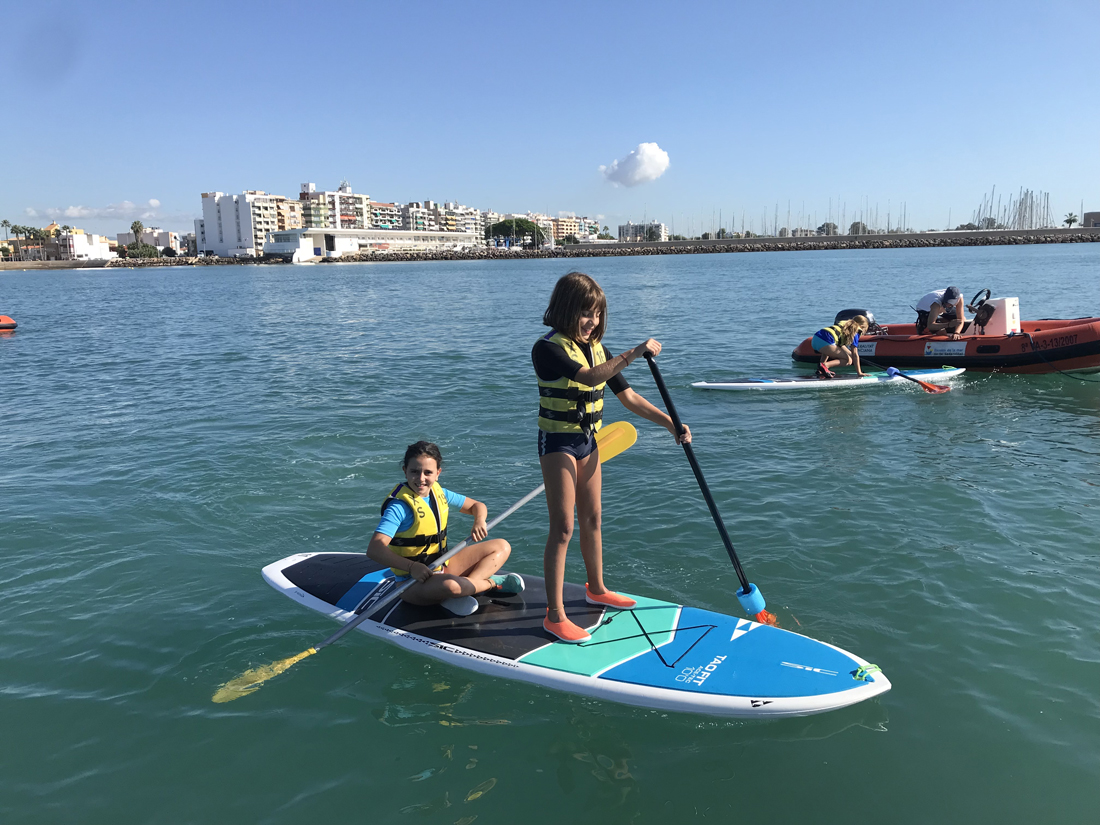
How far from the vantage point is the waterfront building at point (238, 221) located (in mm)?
154750

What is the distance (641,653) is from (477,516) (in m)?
1.42

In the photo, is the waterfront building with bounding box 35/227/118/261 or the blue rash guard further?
the waterfront building with bounding box 35/227/118/261

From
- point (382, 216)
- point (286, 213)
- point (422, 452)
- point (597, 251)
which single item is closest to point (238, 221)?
point (286, 213)

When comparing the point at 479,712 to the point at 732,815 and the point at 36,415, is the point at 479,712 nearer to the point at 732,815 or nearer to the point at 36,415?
the point at 732,815

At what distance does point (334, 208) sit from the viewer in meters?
172

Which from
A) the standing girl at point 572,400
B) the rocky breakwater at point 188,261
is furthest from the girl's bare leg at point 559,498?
the rocky breakwater at point 188,261

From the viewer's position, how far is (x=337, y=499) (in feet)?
26.7

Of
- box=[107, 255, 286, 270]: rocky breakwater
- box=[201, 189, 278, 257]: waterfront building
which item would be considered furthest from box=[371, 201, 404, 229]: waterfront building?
box=[107, 255, 286, 270]: rocky breakwater

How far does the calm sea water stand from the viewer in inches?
150

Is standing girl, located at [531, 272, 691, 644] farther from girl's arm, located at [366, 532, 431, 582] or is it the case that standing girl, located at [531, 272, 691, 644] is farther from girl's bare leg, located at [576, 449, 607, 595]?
girl's arm, located at [366, 532, 431, 582]

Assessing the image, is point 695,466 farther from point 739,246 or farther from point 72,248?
point 72,248

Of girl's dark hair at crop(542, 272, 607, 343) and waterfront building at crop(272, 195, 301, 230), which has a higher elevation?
waterfront building at crop(272, 195, 301, 230)

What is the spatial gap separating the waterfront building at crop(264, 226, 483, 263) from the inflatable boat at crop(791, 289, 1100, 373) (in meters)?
136

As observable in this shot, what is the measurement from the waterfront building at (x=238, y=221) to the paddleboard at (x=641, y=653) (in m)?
161
